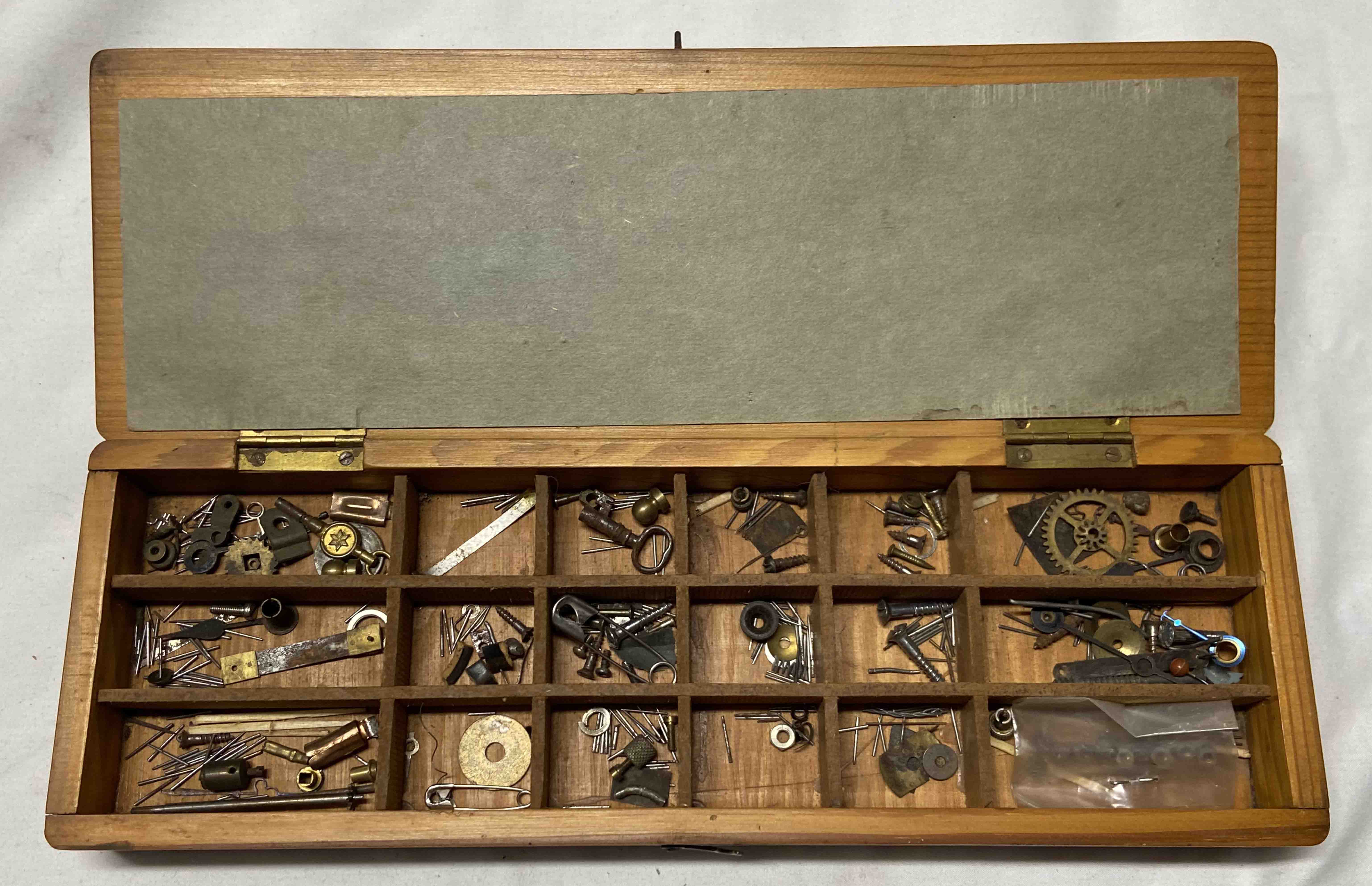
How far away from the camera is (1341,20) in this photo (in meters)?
3.85

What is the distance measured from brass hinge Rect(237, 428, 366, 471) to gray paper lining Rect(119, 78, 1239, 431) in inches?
1.9

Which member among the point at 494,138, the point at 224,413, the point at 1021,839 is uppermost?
the point at 494,138

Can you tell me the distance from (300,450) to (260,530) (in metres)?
0.35

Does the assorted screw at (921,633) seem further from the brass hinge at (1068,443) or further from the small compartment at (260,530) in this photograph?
the small compartment at (260,530)

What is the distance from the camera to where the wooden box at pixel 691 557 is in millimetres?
2863

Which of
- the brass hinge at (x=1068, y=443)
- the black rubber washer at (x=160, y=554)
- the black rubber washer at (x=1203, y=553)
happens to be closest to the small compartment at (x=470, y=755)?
the black rubber washer at (x=160, y=554)

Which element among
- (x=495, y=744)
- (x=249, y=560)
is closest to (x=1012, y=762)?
(x=495, y=744)

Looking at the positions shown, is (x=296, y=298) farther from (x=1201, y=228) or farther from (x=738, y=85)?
(x=1201, y=228)

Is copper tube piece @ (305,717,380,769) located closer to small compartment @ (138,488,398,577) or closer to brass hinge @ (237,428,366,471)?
small compartment @ (138,488,398,577)

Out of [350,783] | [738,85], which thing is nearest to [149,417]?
[350,783]

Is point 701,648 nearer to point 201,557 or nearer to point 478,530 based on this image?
point 478,530

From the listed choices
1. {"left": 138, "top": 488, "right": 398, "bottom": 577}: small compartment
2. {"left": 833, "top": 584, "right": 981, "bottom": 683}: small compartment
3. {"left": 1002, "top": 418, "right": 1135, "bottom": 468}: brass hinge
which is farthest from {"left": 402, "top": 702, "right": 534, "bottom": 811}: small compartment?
{"left": 1002, "top": 418, "right": 1135, "bottom": 468}: brass hinge

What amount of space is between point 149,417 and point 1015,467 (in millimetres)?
2650

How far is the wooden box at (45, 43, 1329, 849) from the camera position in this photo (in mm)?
2863
